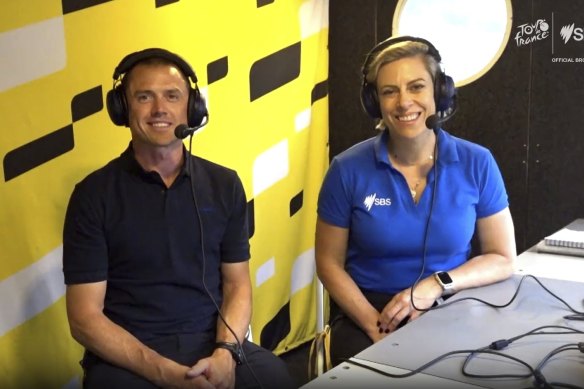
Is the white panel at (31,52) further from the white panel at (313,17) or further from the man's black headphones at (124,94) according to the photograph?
the white panel at (313,17)

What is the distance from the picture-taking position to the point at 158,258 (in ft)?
5.96

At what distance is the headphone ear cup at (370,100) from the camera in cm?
202

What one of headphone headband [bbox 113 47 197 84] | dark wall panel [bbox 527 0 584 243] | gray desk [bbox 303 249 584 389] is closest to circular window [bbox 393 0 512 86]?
dark wall panel [bbox 527 0 584 243]

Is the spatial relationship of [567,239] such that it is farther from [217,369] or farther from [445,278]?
[217,369]

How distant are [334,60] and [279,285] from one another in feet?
3.65

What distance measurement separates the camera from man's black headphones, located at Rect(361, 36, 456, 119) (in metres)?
1.98

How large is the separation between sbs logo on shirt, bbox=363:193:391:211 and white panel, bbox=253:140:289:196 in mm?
1050

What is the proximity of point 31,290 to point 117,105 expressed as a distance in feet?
2.20

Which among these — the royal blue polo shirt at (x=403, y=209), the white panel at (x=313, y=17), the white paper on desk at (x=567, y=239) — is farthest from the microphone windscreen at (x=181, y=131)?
the white panel at (x=313, y=17)

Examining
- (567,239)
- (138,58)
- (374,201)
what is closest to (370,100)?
(374,201)

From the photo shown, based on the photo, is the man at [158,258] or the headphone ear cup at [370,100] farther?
the headphone ear cup at [370,100]

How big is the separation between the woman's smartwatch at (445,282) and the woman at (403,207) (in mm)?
11

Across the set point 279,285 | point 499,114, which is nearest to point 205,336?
point 279,285

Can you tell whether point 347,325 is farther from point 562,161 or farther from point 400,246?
point 562,161
